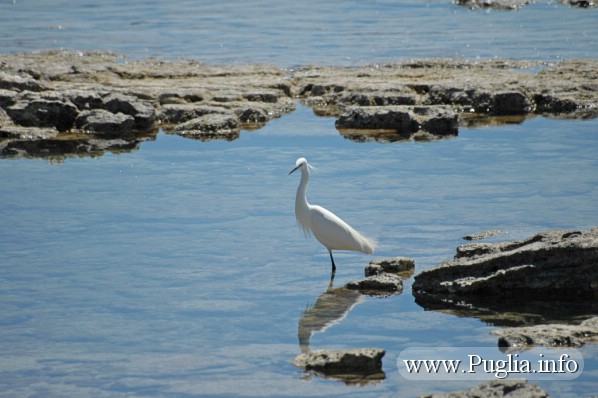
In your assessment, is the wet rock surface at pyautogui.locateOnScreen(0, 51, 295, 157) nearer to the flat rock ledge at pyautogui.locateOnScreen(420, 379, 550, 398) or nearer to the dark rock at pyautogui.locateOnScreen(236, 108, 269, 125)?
the dark rock at pyautogui.locateOnScreen(236, 108, 269, 125)

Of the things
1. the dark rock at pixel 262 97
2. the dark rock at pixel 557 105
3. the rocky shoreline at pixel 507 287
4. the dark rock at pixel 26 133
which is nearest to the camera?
the rocky shoreline at pixel 507 287

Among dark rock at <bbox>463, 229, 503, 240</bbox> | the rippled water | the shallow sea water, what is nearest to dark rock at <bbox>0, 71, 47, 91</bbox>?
the shallow sea water

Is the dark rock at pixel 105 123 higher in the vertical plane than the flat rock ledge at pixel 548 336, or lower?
higher

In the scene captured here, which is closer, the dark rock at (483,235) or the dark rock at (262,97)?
the dark rock at (483,235)

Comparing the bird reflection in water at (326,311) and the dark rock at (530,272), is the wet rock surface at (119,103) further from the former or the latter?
the dark rock at (530,272)

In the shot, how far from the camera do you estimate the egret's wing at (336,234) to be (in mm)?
8805

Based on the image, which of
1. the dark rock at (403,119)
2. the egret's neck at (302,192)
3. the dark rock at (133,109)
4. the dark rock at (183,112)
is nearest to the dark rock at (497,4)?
the dark rock at (403,119)

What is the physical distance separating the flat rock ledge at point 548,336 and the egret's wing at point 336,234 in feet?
6.86

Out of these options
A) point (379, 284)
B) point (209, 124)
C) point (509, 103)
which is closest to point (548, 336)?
point (379, 284)

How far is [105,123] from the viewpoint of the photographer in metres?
14.1

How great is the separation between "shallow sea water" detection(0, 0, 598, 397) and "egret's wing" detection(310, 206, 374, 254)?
0.24m

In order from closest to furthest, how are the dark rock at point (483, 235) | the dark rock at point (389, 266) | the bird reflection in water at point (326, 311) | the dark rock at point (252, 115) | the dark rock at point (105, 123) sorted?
the bird reflection in water at point (326, 311) < the dark rock at point (389, 266) < the dark rock at point (483, 235) < the dark rock at point (105, 123) < the dark rock at point (252, 115)

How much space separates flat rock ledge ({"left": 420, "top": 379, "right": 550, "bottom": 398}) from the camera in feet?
18.0

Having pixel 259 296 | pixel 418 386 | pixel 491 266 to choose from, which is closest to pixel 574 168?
pixel 491 266
